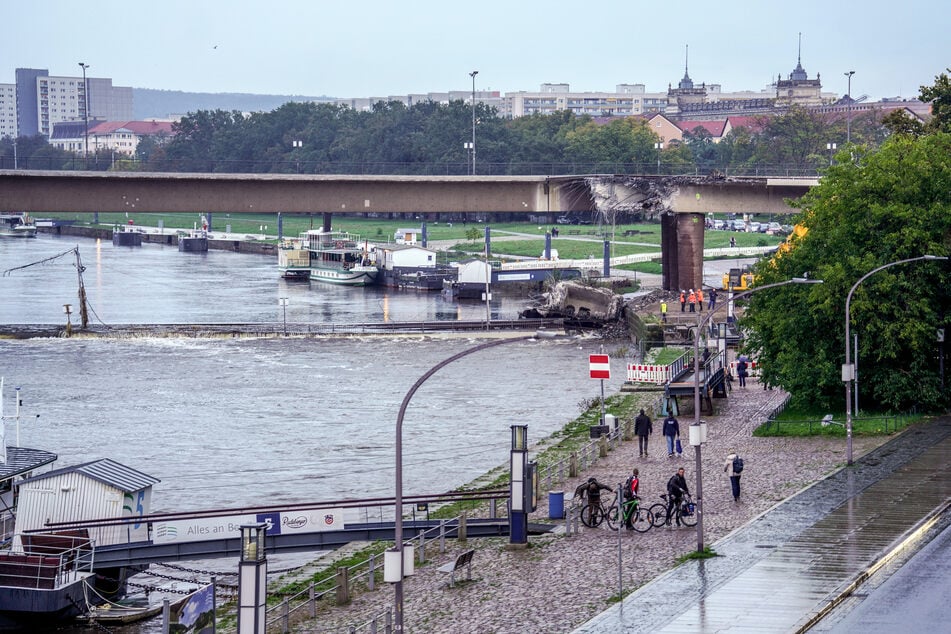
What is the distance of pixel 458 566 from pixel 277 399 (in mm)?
32744

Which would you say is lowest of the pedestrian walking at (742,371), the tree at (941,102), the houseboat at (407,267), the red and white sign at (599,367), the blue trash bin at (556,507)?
the blue trash bin at (556,507)

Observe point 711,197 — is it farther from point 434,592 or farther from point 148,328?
point 434,592

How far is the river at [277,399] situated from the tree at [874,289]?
9816 millimetres

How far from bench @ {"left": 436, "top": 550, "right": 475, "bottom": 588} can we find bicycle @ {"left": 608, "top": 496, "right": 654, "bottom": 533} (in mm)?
4443

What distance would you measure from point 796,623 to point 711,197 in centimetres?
6696

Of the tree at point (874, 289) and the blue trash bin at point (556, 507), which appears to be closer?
the blue trash bin at point (556, 507)

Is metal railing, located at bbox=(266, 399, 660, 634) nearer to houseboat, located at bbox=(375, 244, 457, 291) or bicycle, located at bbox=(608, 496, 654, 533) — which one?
bicycle, located at bbox=(608, 496, 654, 533)

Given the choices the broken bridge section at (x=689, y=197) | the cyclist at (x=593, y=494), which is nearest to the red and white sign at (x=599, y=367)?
the cyclist at (x=593, y=494)

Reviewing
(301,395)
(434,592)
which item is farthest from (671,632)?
(301,395)

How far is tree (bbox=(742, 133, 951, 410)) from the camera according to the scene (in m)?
47.3

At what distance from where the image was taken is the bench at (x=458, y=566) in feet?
96.9

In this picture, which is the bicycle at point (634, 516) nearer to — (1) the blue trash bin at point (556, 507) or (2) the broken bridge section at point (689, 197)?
(1) the blue trash bin at point (556, 507)

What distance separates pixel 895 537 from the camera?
101 feet

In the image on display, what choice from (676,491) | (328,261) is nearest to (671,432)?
(676,491)
